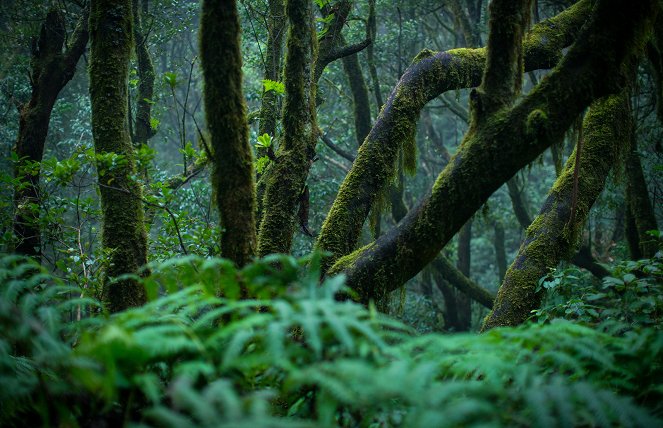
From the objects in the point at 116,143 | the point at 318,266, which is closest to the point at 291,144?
the point at 116,143

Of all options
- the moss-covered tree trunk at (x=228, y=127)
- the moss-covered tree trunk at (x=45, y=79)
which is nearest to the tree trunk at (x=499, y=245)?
the moss-covered tree trunk at (x=45, y=79)

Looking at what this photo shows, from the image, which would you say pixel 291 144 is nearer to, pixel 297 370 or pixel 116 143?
pixel 116 143

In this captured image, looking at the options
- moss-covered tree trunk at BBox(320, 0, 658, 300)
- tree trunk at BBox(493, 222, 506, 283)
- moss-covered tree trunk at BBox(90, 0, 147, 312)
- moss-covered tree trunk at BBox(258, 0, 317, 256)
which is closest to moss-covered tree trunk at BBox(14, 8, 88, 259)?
moss-covered tree trunk at BBox(90, 0, 147, 312)

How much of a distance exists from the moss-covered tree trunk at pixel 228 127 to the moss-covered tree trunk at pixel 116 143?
964mm

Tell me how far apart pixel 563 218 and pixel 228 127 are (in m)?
3.88

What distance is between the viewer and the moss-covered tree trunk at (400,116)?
4.46 metres

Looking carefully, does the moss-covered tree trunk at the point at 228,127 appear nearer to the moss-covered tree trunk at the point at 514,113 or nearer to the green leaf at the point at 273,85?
the green leaf at the point at 273,85

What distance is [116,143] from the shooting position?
3.98 m

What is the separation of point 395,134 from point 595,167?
2.36 metres

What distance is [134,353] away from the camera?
179 cm

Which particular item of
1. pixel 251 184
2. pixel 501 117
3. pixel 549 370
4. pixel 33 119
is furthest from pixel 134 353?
pixel 33 119

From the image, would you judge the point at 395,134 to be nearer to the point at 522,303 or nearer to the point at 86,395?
the point at 522,303

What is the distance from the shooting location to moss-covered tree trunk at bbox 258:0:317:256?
4.16 m

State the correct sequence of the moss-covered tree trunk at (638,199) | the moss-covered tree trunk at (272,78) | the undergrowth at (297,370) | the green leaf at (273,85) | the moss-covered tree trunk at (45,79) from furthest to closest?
the moss-covered tree trunk at (638,199) → the moss-covered tree trunk at (45,79) → the moss-covered tree trunk at (272,78) → the green leaf at (273,85) → the undergrowth at (297,370)
